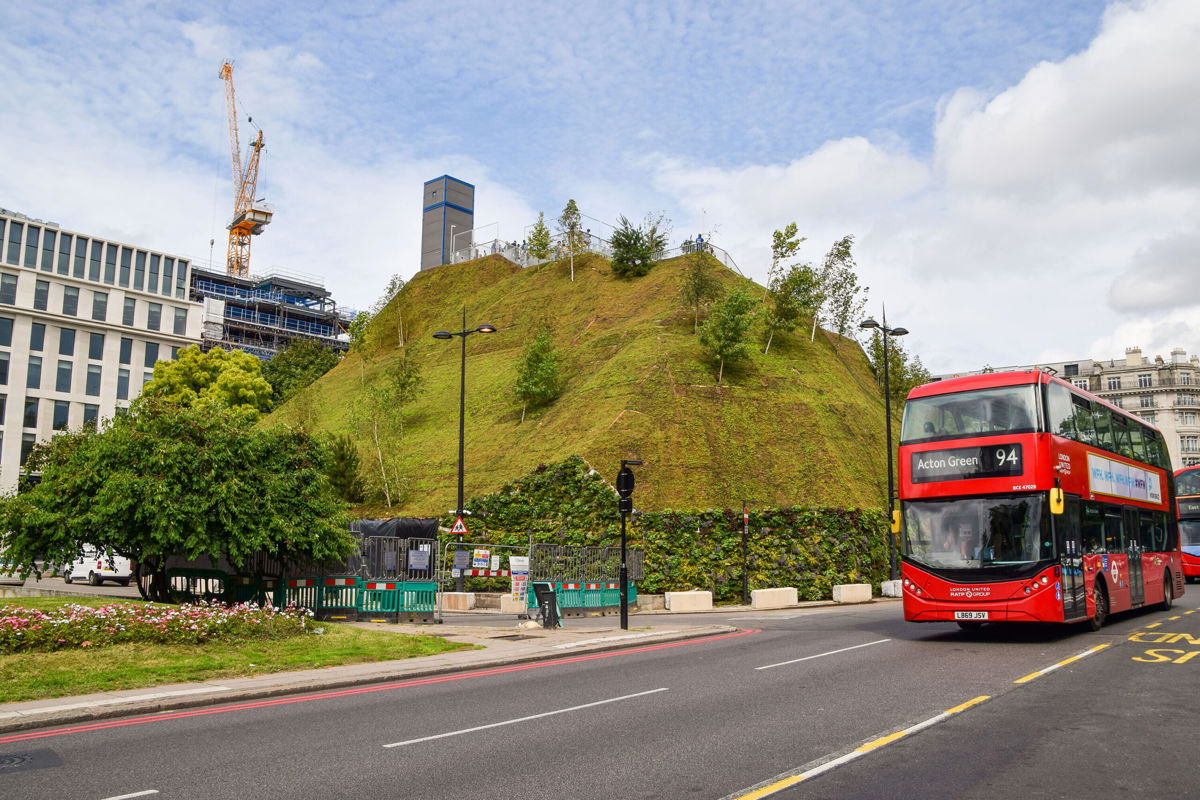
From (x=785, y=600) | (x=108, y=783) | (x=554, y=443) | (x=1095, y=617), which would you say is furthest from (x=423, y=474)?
(x=108, y=783)

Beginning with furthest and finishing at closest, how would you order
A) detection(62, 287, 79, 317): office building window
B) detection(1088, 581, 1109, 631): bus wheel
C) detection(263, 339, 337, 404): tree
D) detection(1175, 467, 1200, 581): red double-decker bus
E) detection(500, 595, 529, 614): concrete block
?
detection(263, 339, 337, 404): tree, detection(62, 287, 79, 317): office building window, detection(1175, 467, 1200, 581): red double-decker bus, detection(500, 595, 529, 614): concrete block, detection(1088, 581, 1109, 631): bus wheel

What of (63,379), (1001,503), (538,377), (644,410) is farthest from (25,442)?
(1001,503)

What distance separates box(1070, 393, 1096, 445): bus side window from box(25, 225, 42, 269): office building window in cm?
9026

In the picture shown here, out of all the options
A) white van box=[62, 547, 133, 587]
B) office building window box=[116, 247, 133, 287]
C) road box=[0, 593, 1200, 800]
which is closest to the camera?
road box=[0, 593, 1200, 800]

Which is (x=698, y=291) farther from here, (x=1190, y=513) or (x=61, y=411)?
(x=61, y=411)

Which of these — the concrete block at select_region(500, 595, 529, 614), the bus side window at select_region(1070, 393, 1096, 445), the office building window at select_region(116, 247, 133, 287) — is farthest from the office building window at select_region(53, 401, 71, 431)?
the bus side window at select_region(1070, 393, 1096, 445)

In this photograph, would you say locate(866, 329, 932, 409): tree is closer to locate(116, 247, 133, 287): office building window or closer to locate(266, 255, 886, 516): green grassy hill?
locate(266, 255, 886, 516): green grassy hill

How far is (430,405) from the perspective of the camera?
54.0 m

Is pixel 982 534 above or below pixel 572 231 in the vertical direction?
below

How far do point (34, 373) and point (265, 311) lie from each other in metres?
58.7

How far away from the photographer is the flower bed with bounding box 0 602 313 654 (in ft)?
41.8

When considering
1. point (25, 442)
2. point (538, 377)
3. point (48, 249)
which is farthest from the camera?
point (48, 249)

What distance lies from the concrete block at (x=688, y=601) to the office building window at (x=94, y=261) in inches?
3036

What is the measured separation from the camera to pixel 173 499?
18.0 m
